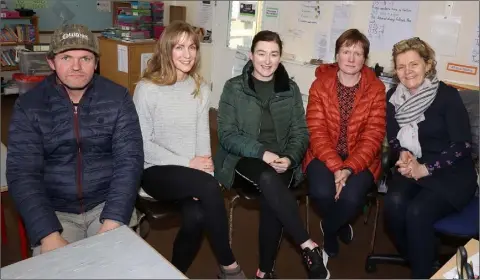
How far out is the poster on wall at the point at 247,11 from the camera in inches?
166

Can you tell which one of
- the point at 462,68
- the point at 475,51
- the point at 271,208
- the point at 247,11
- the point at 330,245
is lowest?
the point at 330,245

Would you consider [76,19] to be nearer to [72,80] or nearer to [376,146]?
[72,80]

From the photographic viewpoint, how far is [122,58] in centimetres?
310

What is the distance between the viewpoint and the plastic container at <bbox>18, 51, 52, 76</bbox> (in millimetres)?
2002

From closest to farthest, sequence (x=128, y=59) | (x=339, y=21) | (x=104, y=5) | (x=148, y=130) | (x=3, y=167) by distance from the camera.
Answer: (x=104, y=5) < (x=148, y=130) < (x=3, y=167) < (x=128, y=59) < (x=339, y=21)

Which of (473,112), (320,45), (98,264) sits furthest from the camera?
(320,45)

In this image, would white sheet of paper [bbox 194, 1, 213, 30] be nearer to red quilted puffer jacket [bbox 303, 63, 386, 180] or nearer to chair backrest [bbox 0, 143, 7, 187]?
red quilted puffer jacket [bbox 303, 63, 386, 180]

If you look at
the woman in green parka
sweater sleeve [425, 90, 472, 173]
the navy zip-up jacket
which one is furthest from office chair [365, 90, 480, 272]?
the navy zip-up jacket

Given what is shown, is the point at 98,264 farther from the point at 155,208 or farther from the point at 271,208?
the point at 271,208

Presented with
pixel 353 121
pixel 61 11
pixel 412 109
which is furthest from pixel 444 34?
pixel 61 11

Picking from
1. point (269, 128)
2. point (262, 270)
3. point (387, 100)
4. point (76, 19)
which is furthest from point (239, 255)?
point (76, 19)

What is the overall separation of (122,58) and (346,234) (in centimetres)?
193

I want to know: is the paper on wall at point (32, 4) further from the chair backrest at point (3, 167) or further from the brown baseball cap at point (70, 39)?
the chair backrest at point (3, 167)

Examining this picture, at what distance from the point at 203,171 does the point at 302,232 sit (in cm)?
53
